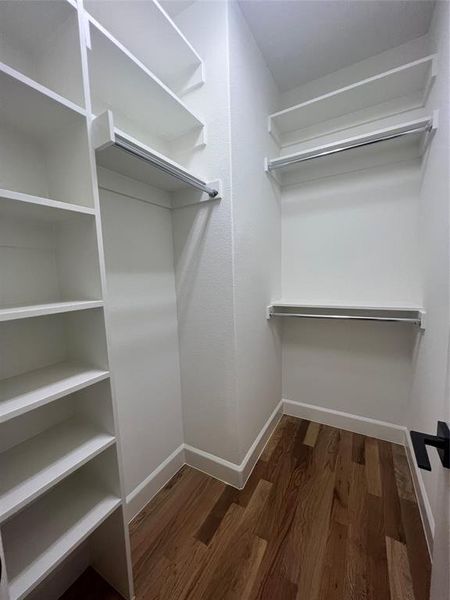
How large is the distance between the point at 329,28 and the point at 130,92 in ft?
4.16

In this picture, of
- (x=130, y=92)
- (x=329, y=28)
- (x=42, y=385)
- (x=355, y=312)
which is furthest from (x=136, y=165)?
(x=355, y=312)

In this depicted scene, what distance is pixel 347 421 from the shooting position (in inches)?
75.3

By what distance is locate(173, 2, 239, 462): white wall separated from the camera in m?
1.28

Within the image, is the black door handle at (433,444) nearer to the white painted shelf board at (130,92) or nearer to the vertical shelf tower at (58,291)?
the vertical shelf tower at (58,291)

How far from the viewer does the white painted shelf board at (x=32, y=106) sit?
2.11 feet

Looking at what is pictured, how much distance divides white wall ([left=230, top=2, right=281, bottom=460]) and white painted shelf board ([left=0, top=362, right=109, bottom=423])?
0.77m

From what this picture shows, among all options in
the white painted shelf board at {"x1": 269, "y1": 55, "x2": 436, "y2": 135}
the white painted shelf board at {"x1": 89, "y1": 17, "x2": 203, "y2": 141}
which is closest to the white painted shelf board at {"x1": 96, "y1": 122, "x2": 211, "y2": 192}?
the white painted shelf board at {"x1": 89, "y1": 17, "x2": 203, "y2": 141}

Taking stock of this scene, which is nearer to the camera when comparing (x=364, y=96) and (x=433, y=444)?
(x=433, y=444)

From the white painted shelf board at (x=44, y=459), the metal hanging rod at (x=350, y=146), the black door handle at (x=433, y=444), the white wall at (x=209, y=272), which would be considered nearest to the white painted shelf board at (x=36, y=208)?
the white wall at (x=209, y=272)

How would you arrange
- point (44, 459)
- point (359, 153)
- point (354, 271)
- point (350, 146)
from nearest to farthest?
1. point (44, 459)
2. point (350, 146)
3. point (359, 153)
4. point (354, 271)

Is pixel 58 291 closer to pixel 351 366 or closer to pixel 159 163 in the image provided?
pixel 159 163

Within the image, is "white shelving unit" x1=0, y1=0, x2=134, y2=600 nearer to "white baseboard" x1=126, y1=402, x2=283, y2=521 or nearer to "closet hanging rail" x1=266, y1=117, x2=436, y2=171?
"white baseboard" x1=126, y1=402, x2=283, y2=521

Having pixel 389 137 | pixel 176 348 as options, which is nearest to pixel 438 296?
pixel 389 137

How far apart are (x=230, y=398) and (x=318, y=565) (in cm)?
79
